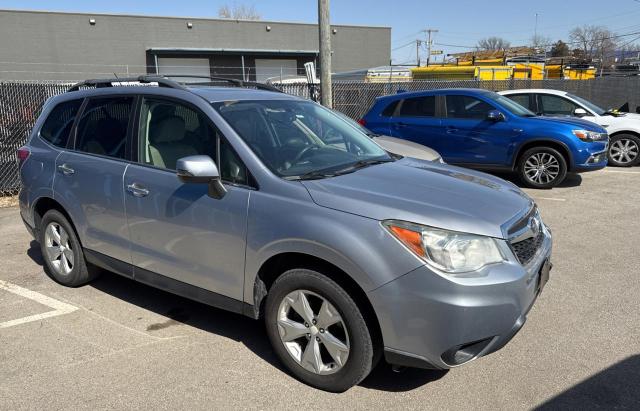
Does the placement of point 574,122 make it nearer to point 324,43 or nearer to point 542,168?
point 542,168

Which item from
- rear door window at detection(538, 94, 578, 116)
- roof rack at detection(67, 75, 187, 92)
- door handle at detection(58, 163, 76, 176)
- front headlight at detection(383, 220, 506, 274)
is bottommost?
front headlight at detection(383, 220, 506, 274)

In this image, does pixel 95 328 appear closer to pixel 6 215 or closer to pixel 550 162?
pixel 6 215

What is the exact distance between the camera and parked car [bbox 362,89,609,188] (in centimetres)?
879

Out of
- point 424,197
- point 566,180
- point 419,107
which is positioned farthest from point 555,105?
point 424,197

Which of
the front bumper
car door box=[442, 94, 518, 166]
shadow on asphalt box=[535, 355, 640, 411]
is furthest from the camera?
car door box=[442, 94, 518, 166]

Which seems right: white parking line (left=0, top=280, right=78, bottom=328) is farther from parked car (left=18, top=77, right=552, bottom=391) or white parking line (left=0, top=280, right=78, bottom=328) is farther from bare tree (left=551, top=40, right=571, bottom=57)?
bare tree (left=551, top=40, right=571, bottom=57)

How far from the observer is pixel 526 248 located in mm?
3113

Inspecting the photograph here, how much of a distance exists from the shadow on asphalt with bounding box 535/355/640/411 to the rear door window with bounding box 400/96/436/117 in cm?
698

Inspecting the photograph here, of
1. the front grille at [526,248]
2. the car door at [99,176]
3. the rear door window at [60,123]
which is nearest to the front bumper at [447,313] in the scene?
the front grille at [526,248]

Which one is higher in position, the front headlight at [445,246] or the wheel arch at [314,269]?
the front headlight at [445,246]

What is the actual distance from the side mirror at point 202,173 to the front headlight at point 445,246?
44.6 inches

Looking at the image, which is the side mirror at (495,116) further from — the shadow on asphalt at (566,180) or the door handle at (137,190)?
the door handle at (137,190)

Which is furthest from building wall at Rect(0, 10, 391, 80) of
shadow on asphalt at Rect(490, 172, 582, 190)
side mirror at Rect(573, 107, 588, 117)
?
side mirror at Rect(573, 107, 588, 117)

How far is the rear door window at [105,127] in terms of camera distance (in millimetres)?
4133
